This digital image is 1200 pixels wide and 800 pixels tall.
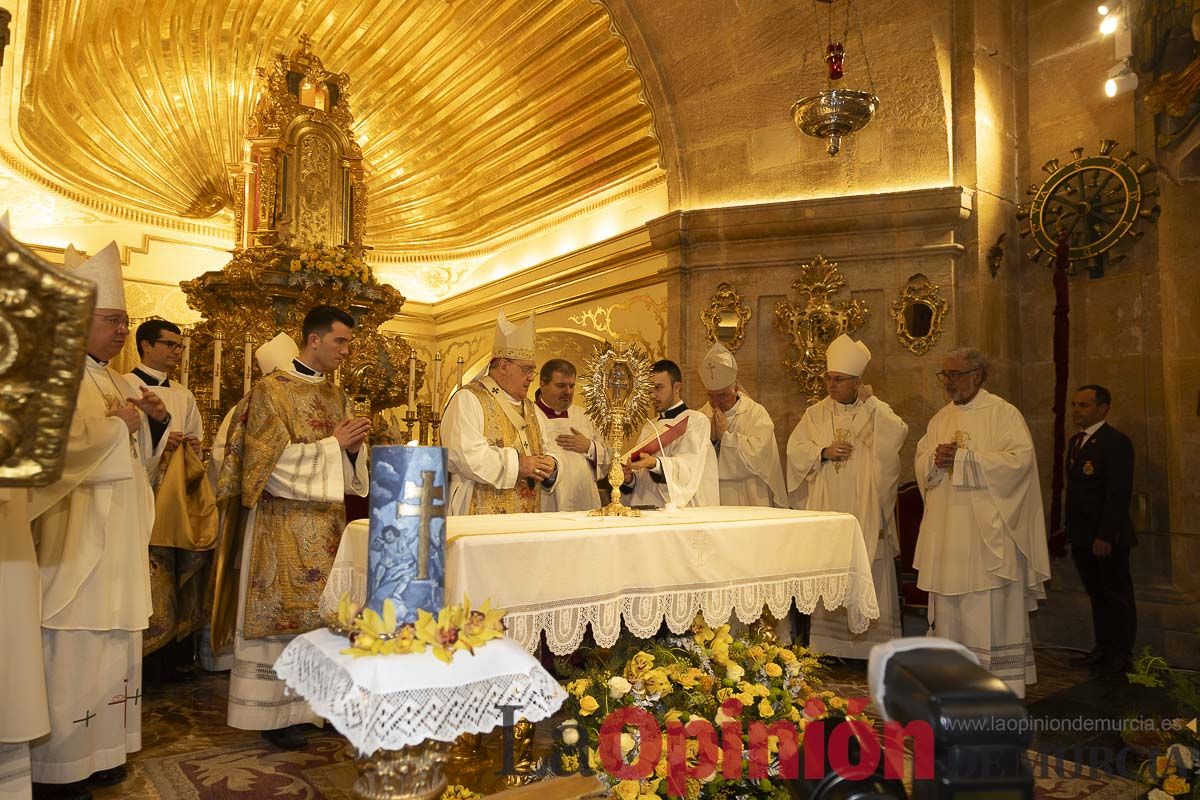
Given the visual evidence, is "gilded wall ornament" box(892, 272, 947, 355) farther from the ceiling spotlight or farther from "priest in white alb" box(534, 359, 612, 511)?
"priest in white alb" box(534, 359, 612, 511)

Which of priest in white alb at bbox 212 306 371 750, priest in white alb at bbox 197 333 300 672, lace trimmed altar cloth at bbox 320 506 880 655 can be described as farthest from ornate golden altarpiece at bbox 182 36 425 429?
lace trimmed altar cloth at bbox 320 506 880 655

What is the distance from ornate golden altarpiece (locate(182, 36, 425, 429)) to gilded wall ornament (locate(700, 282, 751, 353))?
9.20ft

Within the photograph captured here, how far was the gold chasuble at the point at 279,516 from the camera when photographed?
161 inches

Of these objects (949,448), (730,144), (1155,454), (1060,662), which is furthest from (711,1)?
(1060,662)

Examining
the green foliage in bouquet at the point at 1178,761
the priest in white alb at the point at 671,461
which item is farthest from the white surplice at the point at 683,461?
the green foliage in bouquet at the point at 1178,761

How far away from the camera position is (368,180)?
11.3 meters

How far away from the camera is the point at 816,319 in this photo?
6.95 meters

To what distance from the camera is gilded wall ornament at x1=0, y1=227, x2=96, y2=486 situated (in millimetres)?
1453

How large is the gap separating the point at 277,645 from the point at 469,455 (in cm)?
125

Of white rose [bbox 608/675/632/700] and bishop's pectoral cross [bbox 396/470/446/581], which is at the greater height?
bishop's pectoral cross [bbox 396/470/446/581]

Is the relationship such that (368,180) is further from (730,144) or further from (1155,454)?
(1155,454)

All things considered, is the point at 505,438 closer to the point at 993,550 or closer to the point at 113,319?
the point at 113,319

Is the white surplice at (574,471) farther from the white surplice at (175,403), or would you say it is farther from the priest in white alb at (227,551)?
the white surplice at (175,403)

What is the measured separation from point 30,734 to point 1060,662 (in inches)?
233
